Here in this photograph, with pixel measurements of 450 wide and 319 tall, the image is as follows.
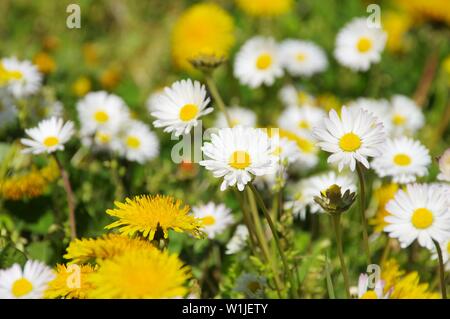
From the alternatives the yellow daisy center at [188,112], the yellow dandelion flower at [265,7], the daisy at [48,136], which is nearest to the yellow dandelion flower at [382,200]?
the yellow daisy center at [188,112]

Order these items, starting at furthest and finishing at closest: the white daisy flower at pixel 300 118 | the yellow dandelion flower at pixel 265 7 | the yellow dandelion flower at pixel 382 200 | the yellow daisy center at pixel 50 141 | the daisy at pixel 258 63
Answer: the yellow dandelion flower at pixel 265 7, the daisy at pixel 258 63, the white daisy flower at pixel 300 118, the yellow dandelion flower at pixel 382 200, the yellow daisy center at pixel 50 141

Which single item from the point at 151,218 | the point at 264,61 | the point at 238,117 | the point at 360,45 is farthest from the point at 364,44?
the point at 151,218

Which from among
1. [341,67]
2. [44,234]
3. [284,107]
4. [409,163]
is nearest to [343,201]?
[409,163]

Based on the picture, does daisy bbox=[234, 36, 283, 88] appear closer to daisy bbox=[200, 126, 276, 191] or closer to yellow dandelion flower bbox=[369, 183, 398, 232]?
yellow dandelion flower bbox=[369, 183, 398, 232]

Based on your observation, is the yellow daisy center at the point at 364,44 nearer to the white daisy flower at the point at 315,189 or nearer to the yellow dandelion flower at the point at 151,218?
the white daisy flower at the point at 315,189

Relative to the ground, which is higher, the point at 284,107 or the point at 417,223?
the point at 284,107

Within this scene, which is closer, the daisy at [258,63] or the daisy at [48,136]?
the daisy at [48,136]
